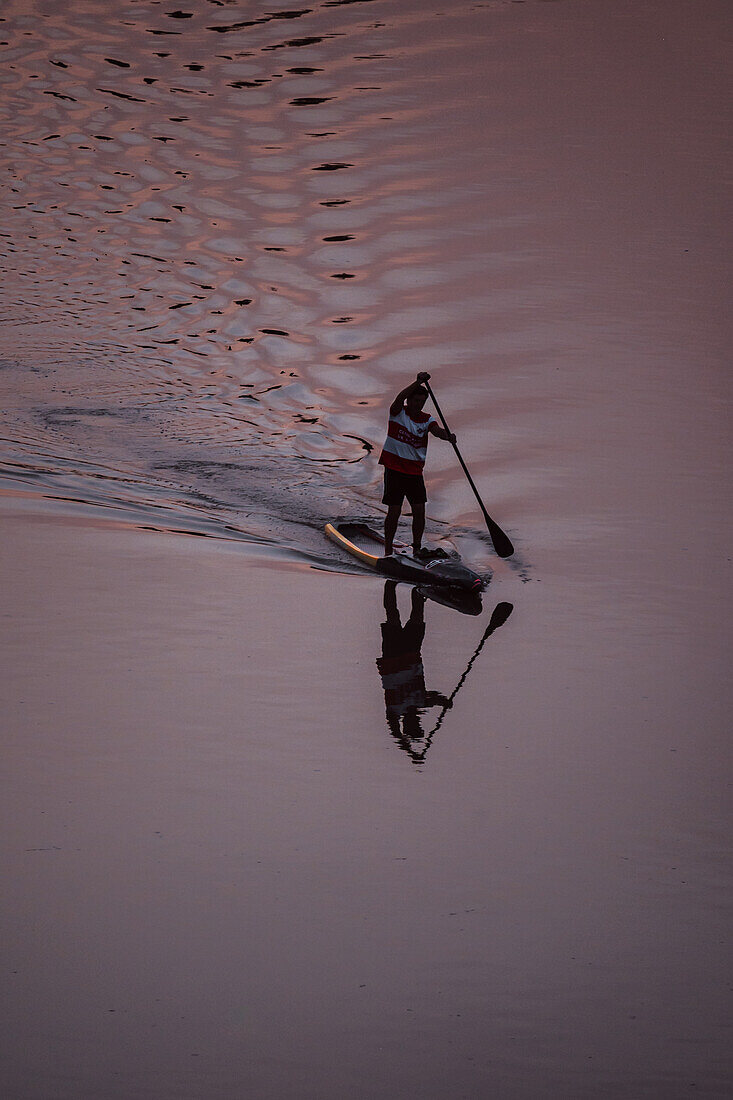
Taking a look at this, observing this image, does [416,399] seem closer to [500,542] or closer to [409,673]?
[500,542]

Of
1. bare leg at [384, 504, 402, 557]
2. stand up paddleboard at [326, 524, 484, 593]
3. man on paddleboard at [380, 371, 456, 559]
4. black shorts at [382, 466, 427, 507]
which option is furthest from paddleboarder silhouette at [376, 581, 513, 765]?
black shorts at [382, 466, 427, 507]

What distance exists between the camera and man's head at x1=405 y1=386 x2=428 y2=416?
9259mm

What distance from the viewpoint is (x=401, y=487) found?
979cm

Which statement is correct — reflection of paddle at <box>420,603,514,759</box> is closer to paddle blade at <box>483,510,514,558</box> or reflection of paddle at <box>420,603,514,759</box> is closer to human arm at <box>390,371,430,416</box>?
paddle blade at <box>483,510,514,558</box>

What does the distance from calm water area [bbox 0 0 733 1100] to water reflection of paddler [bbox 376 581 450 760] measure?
51 mm

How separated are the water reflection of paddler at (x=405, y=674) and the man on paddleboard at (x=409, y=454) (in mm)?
588

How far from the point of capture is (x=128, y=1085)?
4434 millimetres

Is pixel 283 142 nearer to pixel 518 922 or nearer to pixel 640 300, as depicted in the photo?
pixel 640 300

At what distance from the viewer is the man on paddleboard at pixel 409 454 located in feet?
30.8

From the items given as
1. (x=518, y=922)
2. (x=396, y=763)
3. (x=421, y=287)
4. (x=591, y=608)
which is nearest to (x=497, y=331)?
(x=421, y=287)

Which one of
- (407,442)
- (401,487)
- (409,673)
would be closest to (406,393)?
(407,442)

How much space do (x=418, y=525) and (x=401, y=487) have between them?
0.39 metres

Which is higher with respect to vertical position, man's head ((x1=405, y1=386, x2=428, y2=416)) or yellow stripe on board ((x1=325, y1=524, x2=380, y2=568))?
man's head ((x1=405, y1=386, x2=428, y2=416))

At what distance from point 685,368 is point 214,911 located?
1148cm
